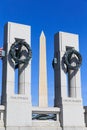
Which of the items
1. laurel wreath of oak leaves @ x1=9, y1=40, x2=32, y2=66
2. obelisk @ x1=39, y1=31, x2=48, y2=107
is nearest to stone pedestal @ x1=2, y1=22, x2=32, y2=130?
laurel wreath of oak leaves @ x1=9, y1=40, x2=32, y2=66

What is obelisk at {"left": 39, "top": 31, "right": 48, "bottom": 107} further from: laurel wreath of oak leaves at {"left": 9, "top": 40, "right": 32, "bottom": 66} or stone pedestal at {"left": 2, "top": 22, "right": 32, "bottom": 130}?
laurel wreath of oak leaves at {"left": 9, "top": 40, "right": 32, "bottom": 66}

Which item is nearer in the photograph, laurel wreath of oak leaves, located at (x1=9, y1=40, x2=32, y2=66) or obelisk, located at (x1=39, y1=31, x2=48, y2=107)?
laurel wreath of oak leaves, located at (x1=9, y1=40, x2=32, y2=66)

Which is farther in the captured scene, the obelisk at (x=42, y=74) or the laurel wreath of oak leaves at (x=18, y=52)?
the obelisk at (x=42, y=74)

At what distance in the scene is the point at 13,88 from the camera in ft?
94.7

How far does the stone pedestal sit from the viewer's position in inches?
1107

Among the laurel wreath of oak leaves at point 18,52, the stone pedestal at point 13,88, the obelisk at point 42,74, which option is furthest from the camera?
the obelisk at point 42,74

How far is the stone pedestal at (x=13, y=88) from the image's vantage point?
1107 inches

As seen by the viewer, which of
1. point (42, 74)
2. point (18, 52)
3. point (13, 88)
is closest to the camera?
point (13, 88)

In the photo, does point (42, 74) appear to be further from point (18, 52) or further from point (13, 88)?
point (13, 88)

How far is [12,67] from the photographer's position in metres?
29.2

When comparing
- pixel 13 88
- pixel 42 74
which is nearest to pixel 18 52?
pixel 13 88

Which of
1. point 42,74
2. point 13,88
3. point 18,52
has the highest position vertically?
point 18,52

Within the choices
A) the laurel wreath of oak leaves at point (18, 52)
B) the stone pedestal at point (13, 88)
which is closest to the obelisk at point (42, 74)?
the stone pedestal at point (13, 88)

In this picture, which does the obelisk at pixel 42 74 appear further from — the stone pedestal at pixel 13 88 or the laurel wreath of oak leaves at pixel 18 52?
the laurel wreath of oak leaves at pixel 18 52
